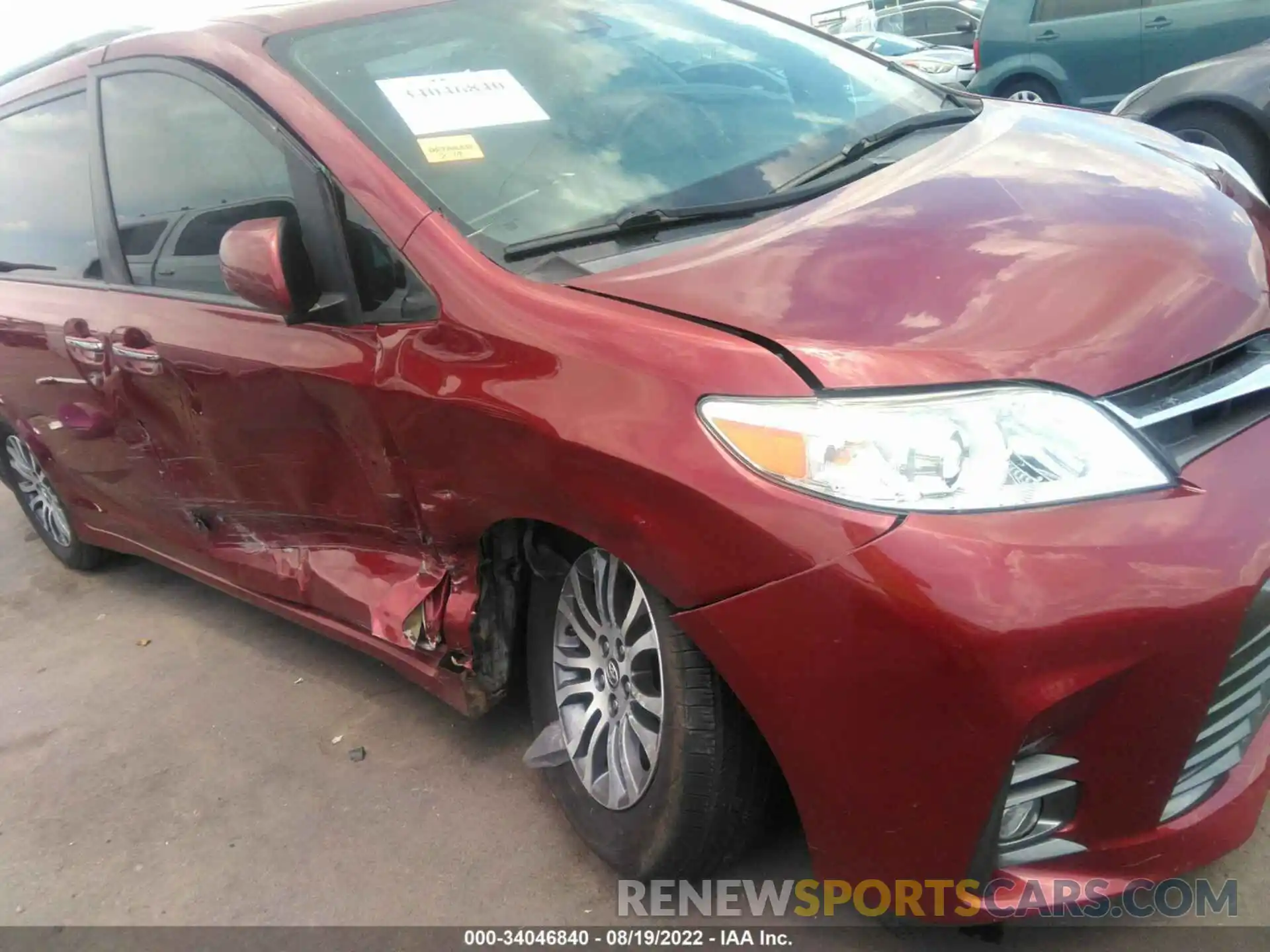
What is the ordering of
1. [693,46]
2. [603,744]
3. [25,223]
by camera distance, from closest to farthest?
[603,744] < [693,46] < [25,223]

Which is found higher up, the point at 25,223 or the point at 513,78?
the point at 513,78

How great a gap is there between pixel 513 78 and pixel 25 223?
211 cm

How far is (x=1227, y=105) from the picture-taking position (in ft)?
17.4

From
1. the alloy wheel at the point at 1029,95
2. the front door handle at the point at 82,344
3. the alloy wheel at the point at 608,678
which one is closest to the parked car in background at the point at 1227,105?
the alloy wheel at the point at 1029,95

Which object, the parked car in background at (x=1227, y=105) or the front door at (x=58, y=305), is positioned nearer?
the front door at (x=58, y=305)

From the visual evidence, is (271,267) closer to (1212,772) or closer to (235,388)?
(235,388)

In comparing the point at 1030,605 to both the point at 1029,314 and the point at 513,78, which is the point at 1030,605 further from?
the point at 513,78

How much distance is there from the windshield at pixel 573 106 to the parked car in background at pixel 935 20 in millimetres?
14782

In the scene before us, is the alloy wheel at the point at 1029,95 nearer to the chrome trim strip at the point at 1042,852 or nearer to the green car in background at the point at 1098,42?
the green car in background at the point at 1098,42

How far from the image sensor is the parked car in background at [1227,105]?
521 cm

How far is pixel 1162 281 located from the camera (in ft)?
5.96

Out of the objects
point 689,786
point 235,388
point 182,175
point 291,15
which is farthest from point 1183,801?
point 182,175

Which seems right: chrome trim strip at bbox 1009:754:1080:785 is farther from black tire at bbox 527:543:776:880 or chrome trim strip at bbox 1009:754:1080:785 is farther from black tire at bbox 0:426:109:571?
black tire at bbox 0:426:109:571

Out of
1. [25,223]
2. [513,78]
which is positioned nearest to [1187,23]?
[513,78]
